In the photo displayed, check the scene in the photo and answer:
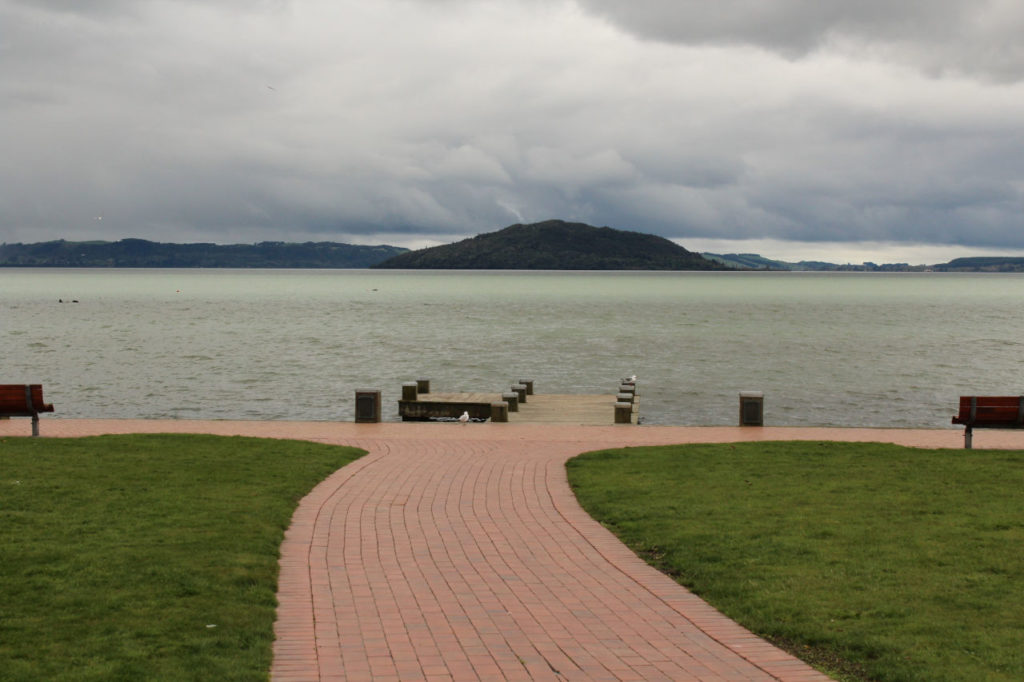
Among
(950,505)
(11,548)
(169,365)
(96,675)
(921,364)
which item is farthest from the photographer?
(921,364)

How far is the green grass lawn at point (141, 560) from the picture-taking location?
5.76m

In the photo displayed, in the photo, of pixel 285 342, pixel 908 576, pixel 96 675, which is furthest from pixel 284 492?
pixel 285 342

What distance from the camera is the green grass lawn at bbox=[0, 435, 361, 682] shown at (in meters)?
5.76

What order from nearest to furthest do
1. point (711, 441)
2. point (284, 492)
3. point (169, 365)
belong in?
point (284, 492) → point (711, 441) → point (169, 365)

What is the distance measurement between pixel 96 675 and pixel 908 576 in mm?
5794

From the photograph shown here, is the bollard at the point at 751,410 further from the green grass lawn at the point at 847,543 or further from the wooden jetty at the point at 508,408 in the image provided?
the green grass lawn at the point at 847,543

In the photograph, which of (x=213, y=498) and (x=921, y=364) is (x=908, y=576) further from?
(x=921, y=364)

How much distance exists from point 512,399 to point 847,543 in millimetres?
14775

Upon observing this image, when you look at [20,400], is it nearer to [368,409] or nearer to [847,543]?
[368,409]

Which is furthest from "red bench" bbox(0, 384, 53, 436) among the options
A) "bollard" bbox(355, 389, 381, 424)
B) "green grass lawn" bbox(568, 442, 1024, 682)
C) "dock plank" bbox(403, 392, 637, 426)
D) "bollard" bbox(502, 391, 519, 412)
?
"bollard" bbox(502, 391, 519, 412)

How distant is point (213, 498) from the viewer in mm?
10375

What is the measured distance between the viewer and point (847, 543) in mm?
8562

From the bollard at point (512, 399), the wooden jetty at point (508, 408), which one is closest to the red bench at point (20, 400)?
the wooden jetty at point (508, 408)

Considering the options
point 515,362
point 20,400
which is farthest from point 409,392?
point 515,362
